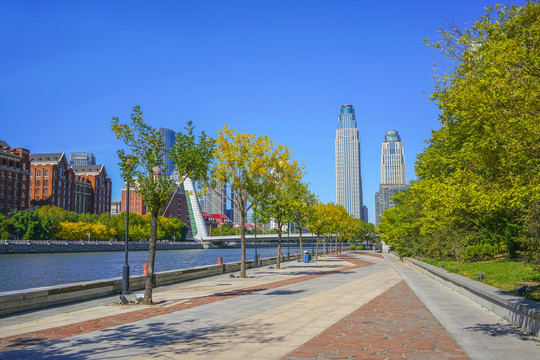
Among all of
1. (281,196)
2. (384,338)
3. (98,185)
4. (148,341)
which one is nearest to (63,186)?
(98,185)

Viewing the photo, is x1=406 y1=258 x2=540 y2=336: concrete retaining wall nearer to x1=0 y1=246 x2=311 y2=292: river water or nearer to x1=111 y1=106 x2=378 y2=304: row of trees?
x1=111 y1=106 x2=378 y2=304: row of trees

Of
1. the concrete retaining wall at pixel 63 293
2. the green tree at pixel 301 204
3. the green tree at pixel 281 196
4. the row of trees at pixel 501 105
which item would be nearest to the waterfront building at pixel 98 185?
the green tree at pixel 301 204

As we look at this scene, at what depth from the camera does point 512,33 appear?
12.4m

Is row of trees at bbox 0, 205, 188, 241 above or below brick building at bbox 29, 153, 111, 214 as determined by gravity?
below

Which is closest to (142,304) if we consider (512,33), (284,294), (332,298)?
(284,294)

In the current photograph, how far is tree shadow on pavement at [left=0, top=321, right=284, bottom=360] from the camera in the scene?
29.5 ft

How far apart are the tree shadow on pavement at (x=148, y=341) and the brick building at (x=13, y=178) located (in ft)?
414

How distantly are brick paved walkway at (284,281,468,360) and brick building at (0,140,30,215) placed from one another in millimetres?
128092

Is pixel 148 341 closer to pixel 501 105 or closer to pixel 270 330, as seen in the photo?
pixel 270 330

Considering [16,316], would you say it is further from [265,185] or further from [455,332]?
[265,185]

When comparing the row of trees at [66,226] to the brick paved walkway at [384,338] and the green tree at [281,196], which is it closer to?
the green tree at [281,196]

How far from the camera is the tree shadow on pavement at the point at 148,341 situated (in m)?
8.99

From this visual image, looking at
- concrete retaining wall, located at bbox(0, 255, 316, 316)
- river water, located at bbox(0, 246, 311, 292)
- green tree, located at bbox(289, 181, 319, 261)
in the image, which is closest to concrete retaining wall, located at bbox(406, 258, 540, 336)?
concrete retaining wall, located at bbox(0, 255, 316, 316)

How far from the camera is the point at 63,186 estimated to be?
154m
